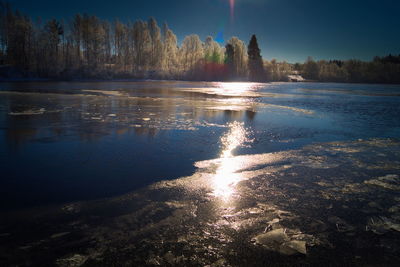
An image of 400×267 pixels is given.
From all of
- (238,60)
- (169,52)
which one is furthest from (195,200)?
(238,60)

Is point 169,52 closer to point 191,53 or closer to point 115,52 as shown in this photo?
point 191,53

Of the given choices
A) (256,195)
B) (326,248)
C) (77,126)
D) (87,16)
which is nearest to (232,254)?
(326,248)

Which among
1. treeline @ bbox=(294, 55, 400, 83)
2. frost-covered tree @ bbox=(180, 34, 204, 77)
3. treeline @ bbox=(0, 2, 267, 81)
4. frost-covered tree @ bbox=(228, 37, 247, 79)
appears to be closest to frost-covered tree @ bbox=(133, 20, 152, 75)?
treeline @ bbox=(0, 2, 267, 81)

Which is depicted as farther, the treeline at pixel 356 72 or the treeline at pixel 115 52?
the treeline at pixel 356 72

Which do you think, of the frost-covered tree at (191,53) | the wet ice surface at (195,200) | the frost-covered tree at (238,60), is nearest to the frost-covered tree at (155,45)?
the frost-covered tree at (191,53)

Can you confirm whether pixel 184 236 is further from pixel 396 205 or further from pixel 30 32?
pixel 30 32

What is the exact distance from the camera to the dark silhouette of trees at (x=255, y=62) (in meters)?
92.6

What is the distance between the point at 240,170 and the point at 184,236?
104 inches

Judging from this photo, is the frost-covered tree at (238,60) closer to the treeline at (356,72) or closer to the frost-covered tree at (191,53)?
the frost-covered tree at (191,53)

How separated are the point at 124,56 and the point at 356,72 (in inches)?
4230

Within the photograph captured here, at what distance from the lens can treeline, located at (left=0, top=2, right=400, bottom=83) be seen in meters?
55.4

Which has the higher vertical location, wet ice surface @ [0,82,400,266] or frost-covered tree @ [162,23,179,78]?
frost-covered tree @ [162,23,179,78]

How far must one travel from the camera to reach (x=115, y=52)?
252 feet

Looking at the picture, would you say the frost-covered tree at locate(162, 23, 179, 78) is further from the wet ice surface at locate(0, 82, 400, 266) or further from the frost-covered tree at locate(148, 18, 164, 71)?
the wet ice surface at locate(0, 82, 400, 266)
